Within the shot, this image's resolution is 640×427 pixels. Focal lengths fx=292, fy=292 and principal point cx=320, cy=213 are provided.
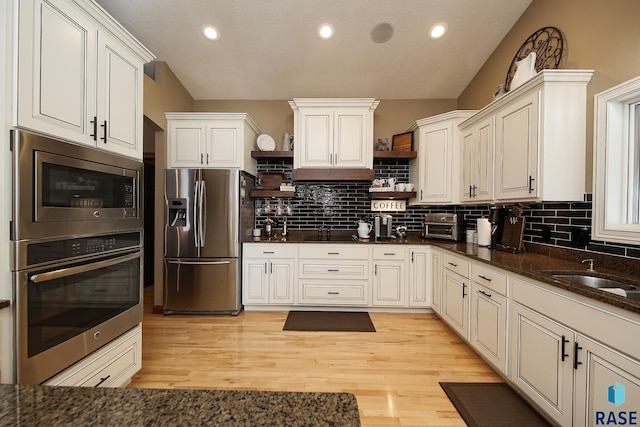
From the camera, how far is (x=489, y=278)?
216 centimetres

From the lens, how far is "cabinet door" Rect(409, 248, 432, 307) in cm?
331

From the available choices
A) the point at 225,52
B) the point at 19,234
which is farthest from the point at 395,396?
the point at 225,52

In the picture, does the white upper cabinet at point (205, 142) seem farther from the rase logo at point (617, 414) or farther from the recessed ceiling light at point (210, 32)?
the rase logo at point (617, 414)

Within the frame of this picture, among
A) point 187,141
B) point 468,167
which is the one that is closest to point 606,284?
point 468,167

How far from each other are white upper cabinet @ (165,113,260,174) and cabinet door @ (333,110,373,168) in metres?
1.10

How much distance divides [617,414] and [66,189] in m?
2.64

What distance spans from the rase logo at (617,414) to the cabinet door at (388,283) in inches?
80.9

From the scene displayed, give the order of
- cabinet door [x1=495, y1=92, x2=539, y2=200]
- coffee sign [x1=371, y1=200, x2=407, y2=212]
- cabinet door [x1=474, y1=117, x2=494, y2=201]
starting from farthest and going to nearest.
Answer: coffee sign [x1=371, y1=200, x2=407, y2=212] < cabinet door [x1=474, y1=117, x2=494, y2=201] < cabinet door [x1=495, y1=92, x2=539, y2=200]

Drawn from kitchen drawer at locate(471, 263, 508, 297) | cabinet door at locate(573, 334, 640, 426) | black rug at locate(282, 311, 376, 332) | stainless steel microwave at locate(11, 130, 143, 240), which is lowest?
black rug at locate(282, 311, 376, 332)

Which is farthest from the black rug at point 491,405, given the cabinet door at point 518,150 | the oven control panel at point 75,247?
the oven control panel at point 75,247

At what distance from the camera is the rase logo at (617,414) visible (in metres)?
1.18

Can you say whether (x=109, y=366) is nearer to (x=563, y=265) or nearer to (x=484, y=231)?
(x=563, y=265)

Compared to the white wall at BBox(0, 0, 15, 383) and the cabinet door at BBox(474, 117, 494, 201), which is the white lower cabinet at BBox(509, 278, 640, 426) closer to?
the cabinet door at BBox(474, 117, 494, 201)

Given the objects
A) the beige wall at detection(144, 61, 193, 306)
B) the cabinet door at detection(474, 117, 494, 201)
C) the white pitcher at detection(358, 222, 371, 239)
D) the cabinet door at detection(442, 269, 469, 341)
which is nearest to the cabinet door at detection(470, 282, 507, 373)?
the cabinet door at detection(442, 269, 469, 341)
